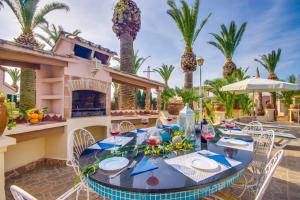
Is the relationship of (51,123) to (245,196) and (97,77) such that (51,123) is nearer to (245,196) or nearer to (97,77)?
(97,77)

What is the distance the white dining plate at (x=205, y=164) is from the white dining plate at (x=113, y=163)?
0.70 meters

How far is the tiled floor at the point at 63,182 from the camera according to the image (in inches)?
126

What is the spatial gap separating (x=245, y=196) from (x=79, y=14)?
29.5 ft

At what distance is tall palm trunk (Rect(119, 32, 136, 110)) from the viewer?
958 centimetres

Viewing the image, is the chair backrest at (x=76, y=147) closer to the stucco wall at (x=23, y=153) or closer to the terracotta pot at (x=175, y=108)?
the stucco wall at (x=23, y=153)

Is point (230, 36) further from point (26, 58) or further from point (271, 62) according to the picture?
point (26, 58)

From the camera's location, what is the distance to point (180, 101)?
964 cm

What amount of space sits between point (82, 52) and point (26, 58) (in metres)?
1.90

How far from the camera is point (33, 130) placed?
159 inches

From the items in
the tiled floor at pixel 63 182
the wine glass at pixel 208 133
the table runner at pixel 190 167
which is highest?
the wine glass at pixel 208 133

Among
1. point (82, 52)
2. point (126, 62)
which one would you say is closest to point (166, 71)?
point (126, 62)

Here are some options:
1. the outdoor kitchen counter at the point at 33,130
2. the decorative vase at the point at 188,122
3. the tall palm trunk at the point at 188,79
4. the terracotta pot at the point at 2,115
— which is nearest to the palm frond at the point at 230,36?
the tall palm trunk at the point at 188,79

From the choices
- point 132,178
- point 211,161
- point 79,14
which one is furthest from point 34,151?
point 79,14

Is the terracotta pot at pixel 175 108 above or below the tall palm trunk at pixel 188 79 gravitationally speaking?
below
